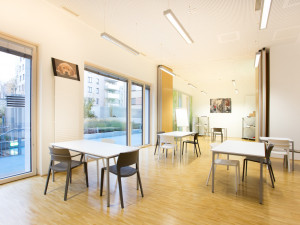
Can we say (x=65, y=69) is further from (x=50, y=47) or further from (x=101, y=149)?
(x=101, y=149)

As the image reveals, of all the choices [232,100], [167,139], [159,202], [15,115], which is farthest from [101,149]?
[232,100]

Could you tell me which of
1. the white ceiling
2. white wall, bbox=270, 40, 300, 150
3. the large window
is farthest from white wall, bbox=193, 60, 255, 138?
the large window

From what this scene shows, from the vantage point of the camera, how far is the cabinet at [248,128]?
10.1 m

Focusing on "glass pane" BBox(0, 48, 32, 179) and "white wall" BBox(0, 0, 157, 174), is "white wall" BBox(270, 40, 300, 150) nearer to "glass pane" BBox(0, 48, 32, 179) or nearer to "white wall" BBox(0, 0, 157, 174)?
"white wall" BBox(0, 0, 157, 174)

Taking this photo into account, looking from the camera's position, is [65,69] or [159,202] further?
[65,69]

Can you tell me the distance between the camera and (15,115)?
3.37 m

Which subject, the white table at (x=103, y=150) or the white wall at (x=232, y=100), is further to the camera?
the white wall at (x=232, y=100)

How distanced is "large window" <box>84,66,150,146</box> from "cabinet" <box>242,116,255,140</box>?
21.5 ft

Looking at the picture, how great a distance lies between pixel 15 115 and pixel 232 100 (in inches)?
453

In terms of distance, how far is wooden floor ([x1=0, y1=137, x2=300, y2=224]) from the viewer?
2160 millimetres

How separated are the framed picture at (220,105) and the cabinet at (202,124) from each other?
2.56ft

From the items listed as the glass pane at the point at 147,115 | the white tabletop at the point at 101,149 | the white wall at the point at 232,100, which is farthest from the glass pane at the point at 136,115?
the white wall at the point at 232,100

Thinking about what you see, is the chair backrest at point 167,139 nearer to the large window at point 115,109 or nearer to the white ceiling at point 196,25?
the large window at point 115,109

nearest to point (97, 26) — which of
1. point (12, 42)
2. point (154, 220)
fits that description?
point (12, 42)
